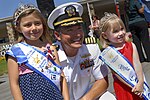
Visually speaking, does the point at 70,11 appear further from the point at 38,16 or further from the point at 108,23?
the point at 108,23

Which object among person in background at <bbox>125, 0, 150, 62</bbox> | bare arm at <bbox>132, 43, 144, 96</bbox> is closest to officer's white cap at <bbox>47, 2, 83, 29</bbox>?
bare arm at <bbox>132, 43, 144, 96</bbox>

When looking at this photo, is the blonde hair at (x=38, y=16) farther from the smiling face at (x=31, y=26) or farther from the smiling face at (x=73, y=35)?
the smiling face at (x=73, y=35)

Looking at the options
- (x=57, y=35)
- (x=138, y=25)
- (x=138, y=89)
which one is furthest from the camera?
(x=138, y=25)

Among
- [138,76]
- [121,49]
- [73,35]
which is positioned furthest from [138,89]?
[73,35]

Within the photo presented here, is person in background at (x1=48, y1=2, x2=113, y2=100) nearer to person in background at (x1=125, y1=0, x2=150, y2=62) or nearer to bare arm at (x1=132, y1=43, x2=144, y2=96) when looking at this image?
bare arm at (x1=132, y1=43, x2=144, y2=96)

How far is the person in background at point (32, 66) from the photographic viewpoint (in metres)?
2.58

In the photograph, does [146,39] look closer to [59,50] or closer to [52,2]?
[52,2]

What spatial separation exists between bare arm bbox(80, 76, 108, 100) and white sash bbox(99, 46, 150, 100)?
0.87 feet

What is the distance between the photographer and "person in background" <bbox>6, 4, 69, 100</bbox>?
2.58 metres

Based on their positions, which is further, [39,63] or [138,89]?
[138,89]

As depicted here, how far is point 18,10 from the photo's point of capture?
2.67 meters

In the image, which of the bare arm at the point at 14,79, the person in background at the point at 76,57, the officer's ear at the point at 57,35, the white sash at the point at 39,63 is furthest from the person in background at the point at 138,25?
the bare arm at the point at 14,79

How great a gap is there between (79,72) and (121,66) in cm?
49

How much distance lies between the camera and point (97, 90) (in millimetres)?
2717
